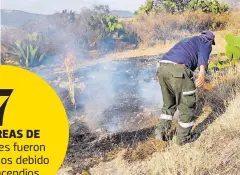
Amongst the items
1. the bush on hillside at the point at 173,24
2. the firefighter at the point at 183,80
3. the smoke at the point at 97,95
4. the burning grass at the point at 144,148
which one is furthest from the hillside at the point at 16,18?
the firefighter at the point at 183,80

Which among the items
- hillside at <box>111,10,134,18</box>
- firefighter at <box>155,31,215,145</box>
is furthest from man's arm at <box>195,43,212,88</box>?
hillside at <box>111,10,134,18</box>

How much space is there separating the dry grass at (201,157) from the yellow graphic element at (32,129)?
3.56 feet

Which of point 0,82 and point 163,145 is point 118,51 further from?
point 0,82

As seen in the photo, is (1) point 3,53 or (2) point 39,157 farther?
(1) point 3,53

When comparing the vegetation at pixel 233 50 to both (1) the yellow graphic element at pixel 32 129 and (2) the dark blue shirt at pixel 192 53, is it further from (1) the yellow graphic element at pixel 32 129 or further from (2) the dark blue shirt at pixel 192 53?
(1) the yellow graphic element at pixel 32 129

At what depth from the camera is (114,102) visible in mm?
6148

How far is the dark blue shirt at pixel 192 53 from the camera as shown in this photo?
4215 millimetres

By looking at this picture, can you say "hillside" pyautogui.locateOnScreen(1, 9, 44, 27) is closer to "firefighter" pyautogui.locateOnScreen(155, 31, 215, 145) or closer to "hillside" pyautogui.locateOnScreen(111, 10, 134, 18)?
"hillside" pyautogui.locateOnScreen(111, 10, 134, 18)

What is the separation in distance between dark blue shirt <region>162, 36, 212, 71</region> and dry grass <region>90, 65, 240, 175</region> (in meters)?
0.77

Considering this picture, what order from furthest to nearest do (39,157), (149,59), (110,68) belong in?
(149,59) → (110,68) → (39,157)

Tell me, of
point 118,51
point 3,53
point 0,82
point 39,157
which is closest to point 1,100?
point 0,82

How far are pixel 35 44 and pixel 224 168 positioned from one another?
9.25 m

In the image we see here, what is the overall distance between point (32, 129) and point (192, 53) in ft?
7.31

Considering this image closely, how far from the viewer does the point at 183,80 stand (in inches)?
164
